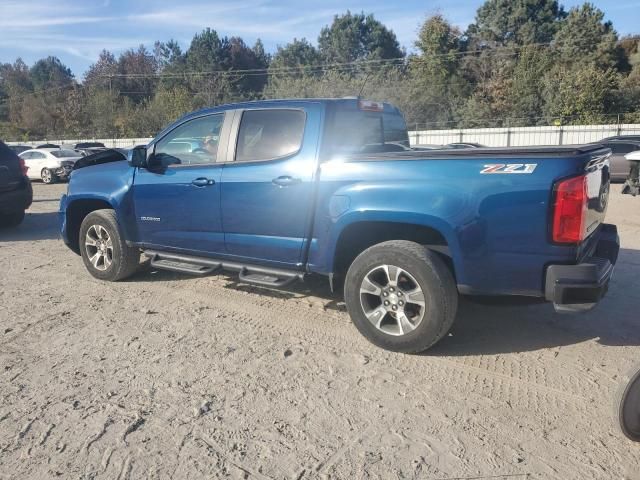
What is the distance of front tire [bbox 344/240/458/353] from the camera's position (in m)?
3.82

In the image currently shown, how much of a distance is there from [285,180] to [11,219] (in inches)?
302

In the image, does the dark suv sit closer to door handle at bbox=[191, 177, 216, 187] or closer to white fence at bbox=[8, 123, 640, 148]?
door handle at bbox=[191, 177, 216, 187]

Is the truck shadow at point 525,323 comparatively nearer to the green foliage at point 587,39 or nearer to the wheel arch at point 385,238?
the wheel arch at point 385,238

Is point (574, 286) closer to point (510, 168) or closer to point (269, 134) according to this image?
point (510, 168)

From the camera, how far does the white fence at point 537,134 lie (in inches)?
1159

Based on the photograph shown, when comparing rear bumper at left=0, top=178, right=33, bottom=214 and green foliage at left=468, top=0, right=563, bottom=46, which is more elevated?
green foliage at left=468, top=0, right=563, bottom=46

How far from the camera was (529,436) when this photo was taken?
302 centimetres

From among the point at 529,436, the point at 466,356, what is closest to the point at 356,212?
the point at 466,356

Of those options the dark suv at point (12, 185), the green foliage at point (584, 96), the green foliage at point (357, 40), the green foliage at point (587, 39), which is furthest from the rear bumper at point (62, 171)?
the green foliage at point (357, 40)

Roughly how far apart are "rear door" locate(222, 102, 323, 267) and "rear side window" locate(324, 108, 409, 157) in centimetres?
16

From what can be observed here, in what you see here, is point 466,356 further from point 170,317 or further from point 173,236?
point 173,236

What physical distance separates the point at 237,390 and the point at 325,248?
1332 mm

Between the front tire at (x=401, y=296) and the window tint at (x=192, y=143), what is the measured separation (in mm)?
1905

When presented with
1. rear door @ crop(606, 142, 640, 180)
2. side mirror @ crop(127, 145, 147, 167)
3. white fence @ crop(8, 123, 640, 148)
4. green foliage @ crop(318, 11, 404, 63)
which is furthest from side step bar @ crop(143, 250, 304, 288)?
green foliage @ crop(318, 11, 404, 63)
